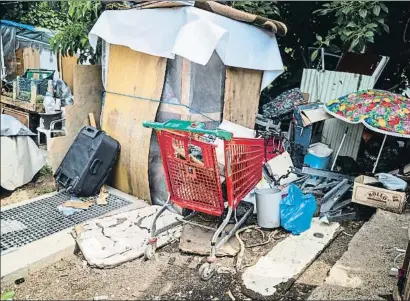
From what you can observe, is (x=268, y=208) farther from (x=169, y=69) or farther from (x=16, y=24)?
(x=16, y=24)

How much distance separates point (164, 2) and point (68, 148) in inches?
91.2

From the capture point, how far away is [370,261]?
12.2 feet

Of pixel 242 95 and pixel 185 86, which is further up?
pixel 185 86

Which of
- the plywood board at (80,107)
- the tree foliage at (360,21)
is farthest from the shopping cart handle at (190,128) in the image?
the tree foliage at (360,21)

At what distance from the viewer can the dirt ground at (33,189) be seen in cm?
422

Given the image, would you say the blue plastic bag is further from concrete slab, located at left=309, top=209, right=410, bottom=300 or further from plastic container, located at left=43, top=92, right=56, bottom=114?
plastic container, located at left=43, top=92, right=56, bottom=114

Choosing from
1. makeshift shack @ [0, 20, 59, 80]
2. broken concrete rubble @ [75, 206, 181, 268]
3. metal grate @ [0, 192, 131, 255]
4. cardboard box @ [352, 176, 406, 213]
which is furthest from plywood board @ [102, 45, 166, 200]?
makeshift shack @ [0, 20, 59, 80]

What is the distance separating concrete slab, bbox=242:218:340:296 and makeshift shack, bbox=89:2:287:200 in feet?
5.91

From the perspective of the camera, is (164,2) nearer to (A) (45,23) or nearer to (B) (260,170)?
(B) (260,170)

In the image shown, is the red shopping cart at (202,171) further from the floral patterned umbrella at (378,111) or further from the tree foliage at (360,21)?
the tree foliage at (360,21)

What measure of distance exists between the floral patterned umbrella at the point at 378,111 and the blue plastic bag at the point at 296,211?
1380 millimetres

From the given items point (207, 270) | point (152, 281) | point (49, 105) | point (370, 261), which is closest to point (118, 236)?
point (152, 281)

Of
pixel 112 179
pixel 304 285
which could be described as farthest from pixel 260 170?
pixel 112 179

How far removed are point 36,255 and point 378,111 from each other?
169 inches
